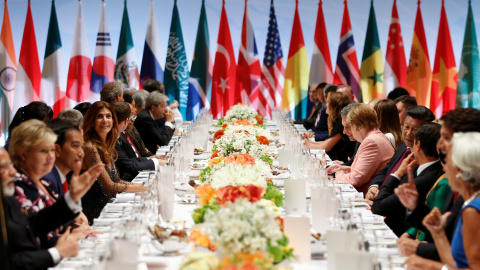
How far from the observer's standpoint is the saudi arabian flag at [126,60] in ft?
33.0

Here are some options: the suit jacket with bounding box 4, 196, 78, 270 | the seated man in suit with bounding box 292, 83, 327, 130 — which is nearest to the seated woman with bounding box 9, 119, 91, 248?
the suit jacket with bounding box 4, 196, 78, 270

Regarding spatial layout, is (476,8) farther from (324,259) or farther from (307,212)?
(324,259)

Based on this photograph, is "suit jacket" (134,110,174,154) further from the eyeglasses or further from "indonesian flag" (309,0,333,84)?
the eyeglasses

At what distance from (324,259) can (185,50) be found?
8390mm

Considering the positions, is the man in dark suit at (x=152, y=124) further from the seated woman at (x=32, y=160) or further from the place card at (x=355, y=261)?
the place card at (x=355, y=261)

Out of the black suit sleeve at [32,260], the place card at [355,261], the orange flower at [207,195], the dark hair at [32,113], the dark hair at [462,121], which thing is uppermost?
the dark hair at [32,113]

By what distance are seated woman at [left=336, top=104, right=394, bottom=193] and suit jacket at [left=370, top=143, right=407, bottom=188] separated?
0.16m

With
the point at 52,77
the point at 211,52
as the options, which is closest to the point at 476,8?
the point at 211,52

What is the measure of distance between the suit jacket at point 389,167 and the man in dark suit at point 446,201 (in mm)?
1275

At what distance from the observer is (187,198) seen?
12.0 feet

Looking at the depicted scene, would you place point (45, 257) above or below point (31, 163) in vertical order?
below

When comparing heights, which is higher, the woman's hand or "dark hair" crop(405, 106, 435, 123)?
"dark hair" crop(405, 106, 435, 123)

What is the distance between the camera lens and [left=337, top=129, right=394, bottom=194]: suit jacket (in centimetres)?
468

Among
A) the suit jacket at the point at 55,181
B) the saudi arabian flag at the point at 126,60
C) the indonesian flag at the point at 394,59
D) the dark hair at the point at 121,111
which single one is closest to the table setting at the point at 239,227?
the suit jacket at the point at 55,181
